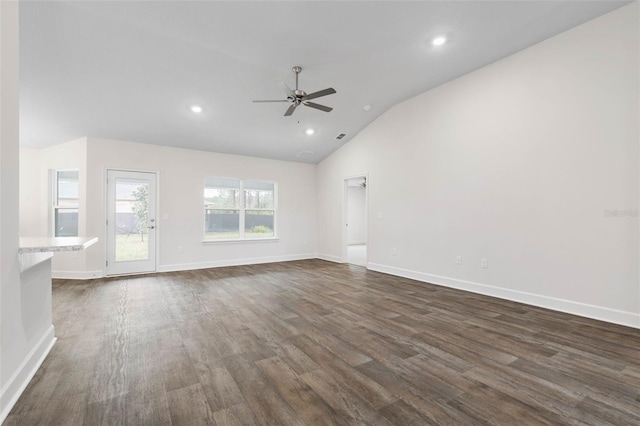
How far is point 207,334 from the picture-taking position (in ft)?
9.41

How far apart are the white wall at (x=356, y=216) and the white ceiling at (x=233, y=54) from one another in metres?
6.62

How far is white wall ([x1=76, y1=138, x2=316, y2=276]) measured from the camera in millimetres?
5434

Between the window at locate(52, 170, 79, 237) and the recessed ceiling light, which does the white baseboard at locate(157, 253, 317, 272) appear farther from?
the recessed ceiling light

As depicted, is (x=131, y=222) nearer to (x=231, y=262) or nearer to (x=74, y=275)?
(x=74, y=275)

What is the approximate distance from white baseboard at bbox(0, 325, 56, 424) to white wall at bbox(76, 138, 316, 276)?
350 cm

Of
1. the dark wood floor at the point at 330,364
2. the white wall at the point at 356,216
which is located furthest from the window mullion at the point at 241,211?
the white wall at the point at 356,216

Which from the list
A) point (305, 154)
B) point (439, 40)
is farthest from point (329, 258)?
point (439, 40)

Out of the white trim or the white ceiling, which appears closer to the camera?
the white ceiling

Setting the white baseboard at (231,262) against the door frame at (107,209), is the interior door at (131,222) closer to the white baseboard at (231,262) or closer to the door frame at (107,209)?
the door frame at (107,209)

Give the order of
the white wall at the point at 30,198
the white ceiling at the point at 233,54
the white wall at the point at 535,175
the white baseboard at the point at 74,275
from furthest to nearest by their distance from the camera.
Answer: the white wall at the point at 30,198, the white baseboard at the point at 74,275, the white wall at the point at 535,175, the white ceiling at the point at 233,54

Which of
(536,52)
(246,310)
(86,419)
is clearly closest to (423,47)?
(536,52)

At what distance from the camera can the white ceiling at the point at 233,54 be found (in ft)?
9.94

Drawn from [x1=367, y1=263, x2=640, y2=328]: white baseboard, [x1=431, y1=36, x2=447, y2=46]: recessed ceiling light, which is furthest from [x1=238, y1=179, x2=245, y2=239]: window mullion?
[x1=431, y1=36, x2=447, y2=46]: recessed ceiling light

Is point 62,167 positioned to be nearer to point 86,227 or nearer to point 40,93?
point 86,227
